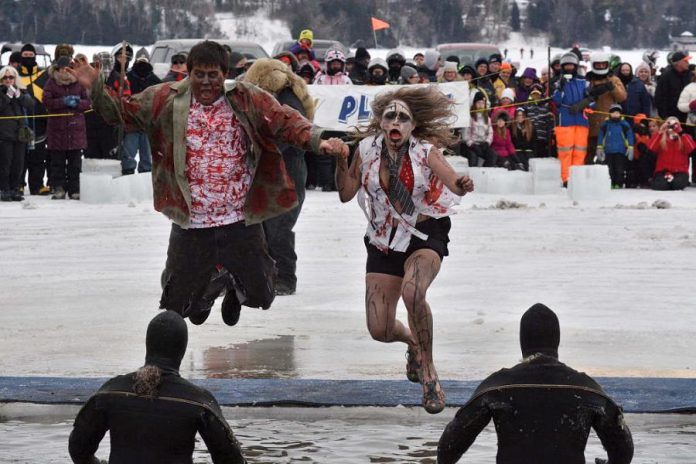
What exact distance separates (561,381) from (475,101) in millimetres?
14915

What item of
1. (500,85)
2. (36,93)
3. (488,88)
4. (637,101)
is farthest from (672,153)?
(36,93)

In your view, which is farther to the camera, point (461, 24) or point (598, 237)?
point (461, 24)

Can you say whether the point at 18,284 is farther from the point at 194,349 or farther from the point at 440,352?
the point at 440,352

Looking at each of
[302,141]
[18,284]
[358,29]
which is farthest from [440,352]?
[358,29]

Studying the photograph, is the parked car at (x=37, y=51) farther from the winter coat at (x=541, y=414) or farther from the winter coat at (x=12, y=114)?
the winter coat at (x=541, y=414)

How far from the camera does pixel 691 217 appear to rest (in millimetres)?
15977

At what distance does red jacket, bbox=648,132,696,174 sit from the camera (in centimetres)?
1853

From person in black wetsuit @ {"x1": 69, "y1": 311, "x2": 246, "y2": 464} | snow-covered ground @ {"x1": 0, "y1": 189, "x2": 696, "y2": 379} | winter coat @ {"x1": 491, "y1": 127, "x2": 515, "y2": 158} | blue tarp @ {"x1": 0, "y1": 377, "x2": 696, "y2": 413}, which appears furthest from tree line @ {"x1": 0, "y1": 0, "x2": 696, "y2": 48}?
person in black wetsuit @ {"x1": 69, "y1": 311, "x2": 246, "y2": 464}

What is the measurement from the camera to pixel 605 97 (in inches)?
750

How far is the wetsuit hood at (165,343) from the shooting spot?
470 centimetres

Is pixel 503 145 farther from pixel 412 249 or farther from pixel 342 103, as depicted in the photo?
pixel 412 249

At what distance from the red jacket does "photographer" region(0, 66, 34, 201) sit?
7.16 m

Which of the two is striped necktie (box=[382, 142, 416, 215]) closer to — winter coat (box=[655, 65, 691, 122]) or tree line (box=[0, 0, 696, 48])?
winter coat (box=[655, 65, 691, 122])

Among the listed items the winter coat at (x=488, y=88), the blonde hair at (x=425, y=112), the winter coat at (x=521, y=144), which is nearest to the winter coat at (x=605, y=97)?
the winter coat at (x=521, y=144)
